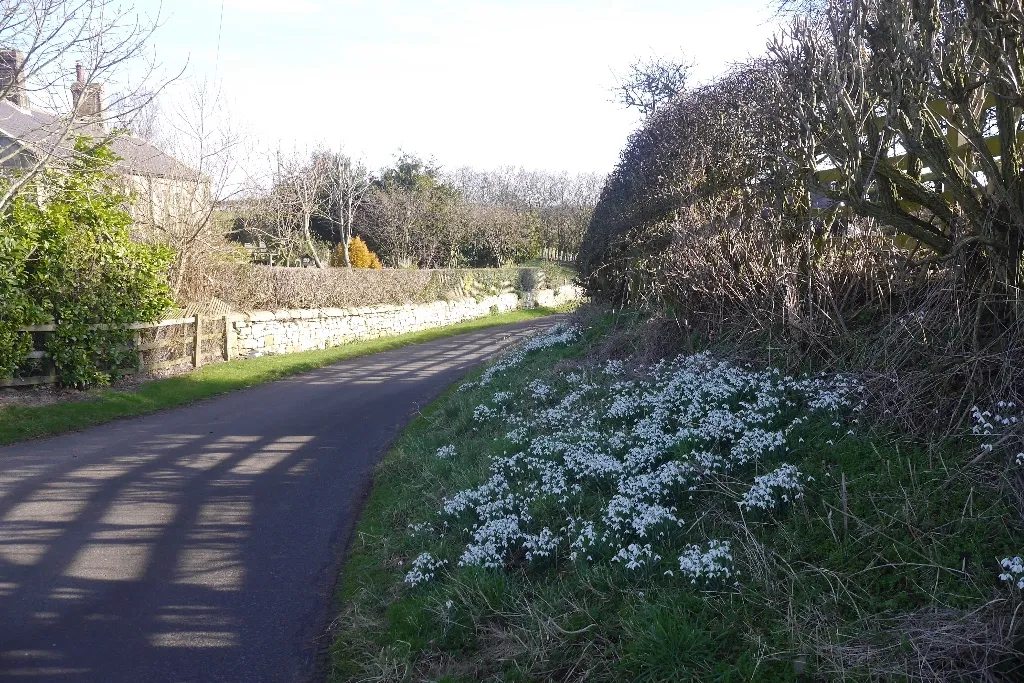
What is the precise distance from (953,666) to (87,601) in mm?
5639

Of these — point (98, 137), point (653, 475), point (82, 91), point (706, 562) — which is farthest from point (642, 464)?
point (98, 137)

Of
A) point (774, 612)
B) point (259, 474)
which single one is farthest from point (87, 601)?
point (774, 612)

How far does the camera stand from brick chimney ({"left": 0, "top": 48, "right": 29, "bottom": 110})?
11.2 m

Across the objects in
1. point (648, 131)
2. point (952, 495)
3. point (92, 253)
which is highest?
point (648, 131)

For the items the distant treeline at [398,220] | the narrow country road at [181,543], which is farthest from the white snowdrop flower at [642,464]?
the distant treeline at [398,220]

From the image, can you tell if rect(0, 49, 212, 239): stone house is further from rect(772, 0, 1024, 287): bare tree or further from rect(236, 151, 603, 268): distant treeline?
rect(772, 0, 1024, 287): bare tree

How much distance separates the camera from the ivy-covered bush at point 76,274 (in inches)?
525

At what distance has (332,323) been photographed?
80.7 ft

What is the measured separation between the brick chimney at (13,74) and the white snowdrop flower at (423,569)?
9.64m

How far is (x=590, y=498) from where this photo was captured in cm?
589

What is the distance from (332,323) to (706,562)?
70.1ft

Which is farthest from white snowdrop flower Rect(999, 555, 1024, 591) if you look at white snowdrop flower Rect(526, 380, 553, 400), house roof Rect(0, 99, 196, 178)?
house roof Rect(0, 99, 196, 178)

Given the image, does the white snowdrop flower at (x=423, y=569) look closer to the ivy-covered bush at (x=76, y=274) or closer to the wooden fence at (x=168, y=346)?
the ivy-covered bush at (x=76, y=274)

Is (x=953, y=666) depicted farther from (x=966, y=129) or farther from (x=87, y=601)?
(x=87, y=601)
